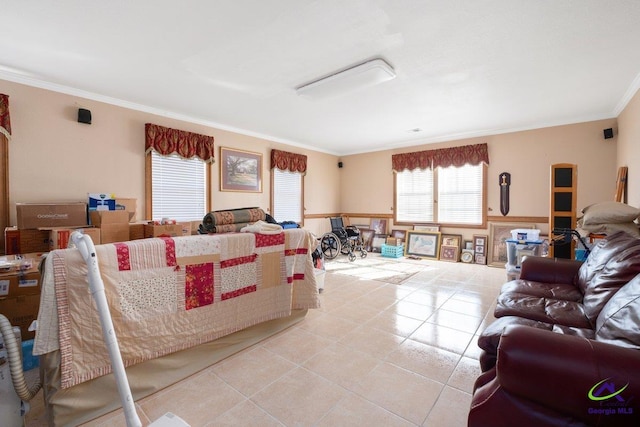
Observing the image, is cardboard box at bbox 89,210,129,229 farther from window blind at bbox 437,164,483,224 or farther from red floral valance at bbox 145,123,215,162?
window blind at bbox 437,164,483,224

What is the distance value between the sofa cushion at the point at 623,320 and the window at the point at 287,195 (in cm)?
503

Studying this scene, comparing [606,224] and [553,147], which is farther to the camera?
[553,147]

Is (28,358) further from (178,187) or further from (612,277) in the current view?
(612,277)

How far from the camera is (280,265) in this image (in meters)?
2.50

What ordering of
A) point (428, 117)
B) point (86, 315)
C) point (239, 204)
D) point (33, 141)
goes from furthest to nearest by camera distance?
point (239, 204) → point (428, 117) → point (33, 141) → point (86, 315)

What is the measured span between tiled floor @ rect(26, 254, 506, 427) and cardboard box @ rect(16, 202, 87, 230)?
6.32 ft

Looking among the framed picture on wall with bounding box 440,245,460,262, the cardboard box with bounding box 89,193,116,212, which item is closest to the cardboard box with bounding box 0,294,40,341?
the cardboard box with bounding box 89,193,116,212

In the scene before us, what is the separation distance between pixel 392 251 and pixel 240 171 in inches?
144

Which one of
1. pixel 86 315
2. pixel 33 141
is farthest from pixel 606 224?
pixel 33 141

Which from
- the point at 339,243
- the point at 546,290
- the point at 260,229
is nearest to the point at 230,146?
the point at 339,243

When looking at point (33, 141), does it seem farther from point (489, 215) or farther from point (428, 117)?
point (489, 215)

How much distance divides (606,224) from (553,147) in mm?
2550

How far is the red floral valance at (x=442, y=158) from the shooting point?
5.50m

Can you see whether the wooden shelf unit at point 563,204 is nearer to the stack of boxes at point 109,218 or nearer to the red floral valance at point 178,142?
the red floral valance at point 178,142
